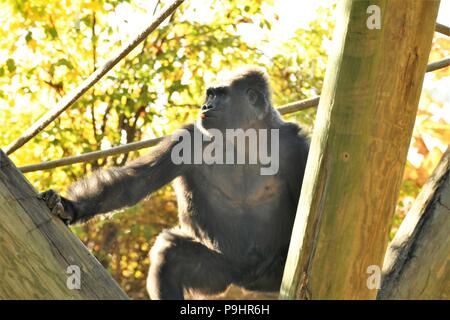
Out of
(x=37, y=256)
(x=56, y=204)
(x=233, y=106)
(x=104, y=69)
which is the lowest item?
(x=37, y=256)

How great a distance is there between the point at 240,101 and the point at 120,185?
1191 mm

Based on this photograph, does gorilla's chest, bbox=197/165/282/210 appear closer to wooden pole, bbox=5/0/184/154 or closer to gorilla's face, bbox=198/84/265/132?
gorilla's face, bbox=198/84/265/132

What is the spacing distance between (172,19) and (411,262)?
6767mm

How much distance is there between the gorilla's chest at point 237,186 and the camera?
4.89 meters

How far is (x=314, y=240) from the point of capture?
216 centimetres

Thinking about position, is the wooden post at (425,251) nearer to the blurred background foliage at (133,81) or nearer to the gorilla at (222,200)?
the gorilla at (222,200)

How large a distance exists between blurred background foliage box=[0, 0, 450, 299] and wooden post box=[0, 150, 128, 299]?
18.5ft

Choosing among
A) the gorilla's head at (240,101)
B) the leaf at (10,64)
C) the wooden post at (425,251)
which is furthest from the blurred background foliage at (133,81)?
the wooden post at (425,251)

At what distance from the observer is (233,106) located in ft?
16.6

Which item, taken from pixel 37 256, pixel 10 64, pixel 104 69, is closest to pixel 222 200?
pixel 104 69

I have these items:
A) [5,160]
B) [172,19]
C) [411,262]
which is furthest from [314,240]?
[172,19]

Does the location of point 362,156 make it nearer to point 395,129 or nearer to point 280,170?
point 395,129

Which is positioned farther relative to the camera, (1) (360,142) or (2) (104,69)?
(2) (104,69)

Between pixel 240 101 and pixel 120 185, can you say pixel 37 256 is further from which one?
pixel 240 101
